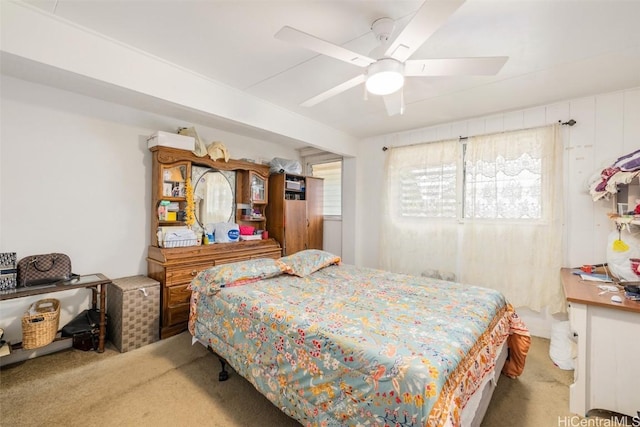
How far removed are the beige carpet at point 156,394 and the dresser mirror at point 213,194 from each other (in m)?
1.58

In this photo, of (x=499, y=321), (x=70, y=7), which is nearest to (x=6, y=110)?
(x=70, y=7)

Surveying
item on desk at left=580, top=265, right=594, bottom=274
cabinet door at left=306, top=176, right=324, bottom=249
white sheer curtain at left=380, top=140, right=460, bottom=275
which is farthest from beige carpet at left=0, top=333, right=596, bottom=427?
cabinet door at left=306, top=176, right=324, bottom=249

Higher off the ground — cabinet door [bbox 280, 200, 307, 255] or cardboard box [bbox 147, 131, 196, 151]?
cardboard box [bbox 147, 131, 196, 151]

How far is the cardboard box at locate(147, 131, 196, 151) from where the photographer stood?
2.78m

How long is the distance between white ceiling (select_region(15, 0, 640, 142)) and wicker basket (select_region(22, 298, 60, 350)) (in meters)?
2.16

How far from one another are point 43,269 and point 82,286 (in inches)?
13.3

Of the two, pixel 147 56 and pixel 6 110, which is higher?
pixel 147 56

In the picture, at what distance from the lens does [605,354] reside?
1720 mm

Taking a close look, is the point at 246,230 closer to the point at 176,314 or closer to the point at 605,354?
the point at 176,314

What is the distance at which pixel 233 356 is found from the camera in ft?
6.09

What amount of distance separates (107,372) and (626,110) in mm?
5059

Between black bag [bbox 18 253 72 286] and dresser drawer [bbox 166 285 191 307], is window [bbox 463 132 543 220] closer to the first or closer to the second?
dresser drawer [bbox 166 285 191 307]

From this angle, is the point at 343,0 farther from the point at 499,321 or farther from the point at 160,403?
the point at 160,403

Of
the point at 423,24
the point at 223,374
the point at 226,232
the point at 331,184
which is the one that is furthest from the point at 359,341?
the point at 331,184
